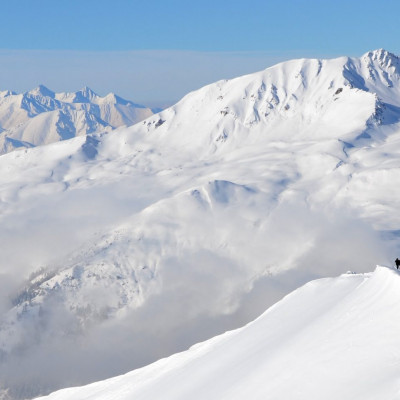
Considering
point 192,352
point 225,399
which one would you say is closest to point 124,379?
point 192,352

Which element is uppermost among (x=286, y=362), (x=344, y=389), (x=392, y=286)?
(x=392, y=286)

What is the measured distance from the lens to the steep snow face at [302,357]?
38625mm

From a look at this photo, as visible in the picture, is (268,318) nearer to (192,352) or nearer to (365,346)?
(192,352)

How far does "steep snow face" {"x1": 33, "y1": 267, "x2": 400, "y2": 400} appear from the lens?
38.6 meters

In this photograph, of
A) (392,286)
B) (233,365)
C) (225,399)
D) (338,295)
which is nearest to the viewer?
(225,399)

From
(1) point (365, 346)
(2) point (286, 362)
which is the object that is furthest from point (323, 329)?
(1) point (365, 346)

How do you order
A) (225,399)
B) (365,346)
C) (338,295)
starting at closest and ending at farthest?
(365,346) → (225,399) → (338,295)

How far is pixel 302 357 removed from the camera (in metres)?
46.3

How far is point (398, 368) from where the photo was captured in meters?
36.1

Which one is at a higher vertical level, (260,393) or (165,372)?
(165,372)

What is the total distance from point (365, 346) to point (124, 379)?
35565mm

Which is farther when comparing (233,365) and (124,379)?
(124,379)

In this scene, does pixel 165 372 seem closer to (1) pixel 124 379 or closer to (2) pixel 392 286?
(1) pixel 124 379

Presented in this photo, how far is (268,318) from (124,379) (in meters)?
18.9
